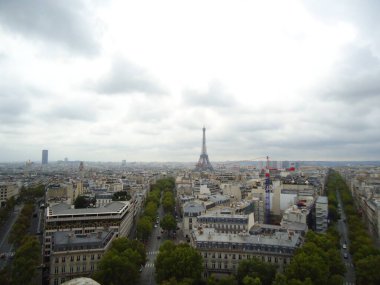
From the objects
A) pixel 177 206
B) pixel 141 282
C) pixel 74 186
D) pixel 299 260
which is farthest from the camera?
pixel 74 186

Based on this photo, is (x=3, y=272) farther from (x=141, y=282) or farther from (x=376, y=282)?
(x=376, y=282)

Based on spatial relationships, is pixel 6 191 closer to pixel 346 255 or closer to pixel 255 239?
pixel 255 239

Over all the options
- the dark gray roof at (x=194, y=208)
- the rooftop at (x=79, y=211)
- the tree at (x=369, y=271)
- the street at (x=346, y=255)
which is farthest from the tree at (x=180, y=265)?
the dark gray roof at (x=194, y=208)

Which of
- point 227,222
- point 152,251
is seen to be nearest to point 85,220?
point 152,251

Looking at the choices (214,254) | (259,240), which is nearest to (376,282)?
(259,240)

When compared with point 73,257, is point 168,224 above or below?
above

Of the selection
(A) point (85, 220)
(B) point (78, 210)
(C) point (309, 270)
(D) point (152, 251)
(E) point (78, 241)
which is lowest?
(D) point (152, 251)
